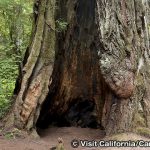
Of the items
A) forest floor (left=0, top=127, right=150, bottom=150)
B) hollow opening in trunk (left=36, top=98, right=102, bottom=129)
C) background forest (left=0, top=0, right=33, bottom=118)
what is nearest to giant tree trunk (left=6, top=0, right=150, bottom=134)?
hollow opening in trunk (left=36, top=98, right=102, bottom=129)

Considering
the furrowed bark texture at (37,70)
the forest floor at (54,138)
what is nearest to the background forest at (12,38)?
the furrowed bark texture at (37,70)

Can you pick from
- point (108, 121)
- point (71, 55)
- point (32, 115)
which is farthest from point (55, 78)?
point (108, 121)

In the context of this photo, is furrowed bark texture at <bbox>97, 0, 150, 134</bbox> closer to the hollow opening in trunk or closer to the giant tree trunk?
the giant tree trunk

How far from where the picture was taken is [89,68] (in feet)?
32.6

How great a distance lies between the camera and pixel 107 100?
27.9 feet

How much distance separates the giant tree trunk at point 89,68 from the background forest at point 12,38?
1955mm

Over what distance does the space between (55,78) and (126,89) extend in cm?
292

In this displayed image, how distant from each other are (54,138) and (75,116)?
1857 millimetres

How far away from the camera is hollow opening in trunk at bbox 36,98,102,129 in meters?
10.3

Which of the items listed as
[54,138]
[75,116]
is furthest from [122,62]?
[75,116]

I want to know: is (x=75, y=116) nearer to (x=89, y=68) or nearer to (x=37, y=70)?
(x=89, y=68)

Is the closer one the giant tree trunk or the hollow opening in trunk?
the giant tree trunk

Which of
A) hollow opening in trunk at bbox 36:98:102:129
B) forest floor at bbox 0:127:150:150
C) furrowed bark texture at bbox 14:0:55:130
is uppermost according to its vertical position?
furrowed bark texture at bbox 14:0:55:130

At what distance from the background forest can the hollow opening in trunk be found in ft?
5.23
